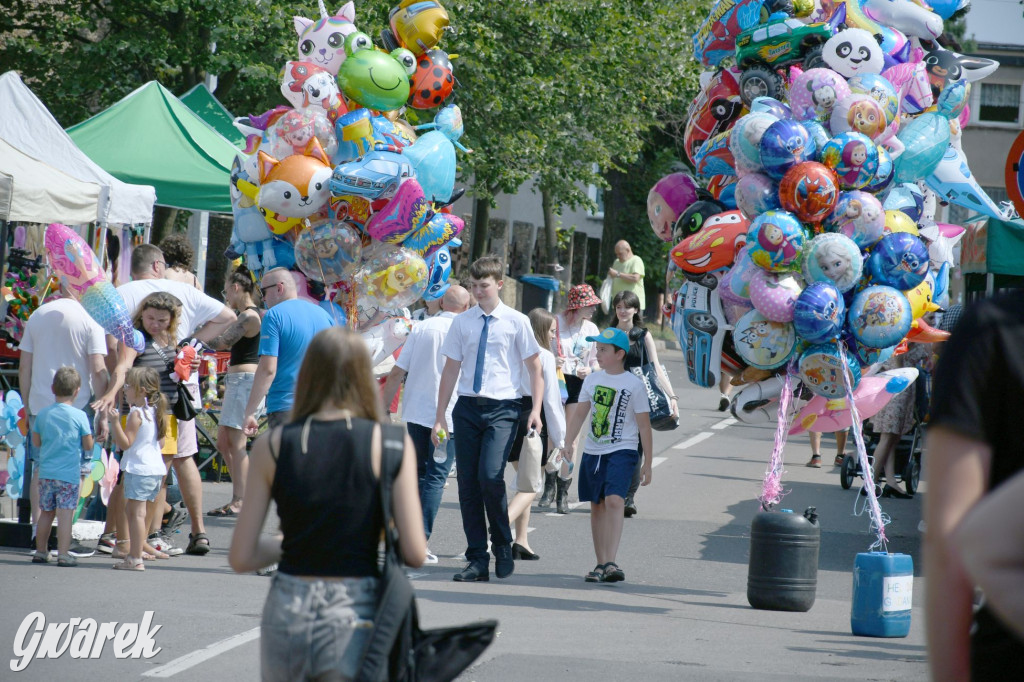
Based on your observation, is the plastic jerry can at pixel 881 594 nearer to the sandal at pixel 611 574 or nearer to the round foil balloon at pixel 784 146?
the sandal at pixel 611 574

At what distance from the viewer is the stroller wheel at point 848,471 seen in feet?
46.4

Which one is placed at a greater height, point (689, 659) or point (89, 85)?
point (89, 85)

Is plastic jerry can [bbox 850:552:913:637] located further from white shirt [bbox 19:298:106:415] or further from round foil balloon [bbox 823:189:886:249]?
white shirt [bbox 19:298:106:415]

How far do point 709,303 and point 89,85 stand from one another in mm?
14498

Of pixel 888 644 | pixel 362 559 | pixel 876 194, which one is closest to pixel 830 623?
pixel 888 644

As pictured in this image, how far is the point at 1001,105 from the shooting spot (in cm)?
4841

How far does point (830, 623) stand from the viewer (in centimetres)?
809

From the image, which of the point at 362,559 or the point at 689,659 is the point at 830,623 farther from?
the point at 362,559

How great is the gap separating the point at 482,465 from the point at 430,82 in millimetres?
3221

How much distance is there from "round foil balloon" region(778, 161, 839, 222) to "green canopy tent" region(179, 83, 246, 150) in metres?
11.5

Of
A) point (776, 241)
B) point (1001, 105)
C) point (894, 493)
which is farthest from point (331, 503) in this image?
point (1001, 105)

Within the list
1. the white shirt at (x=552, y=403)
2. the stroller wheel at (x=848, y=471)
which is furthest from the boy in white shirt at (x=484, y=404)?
the stroller wheel at (x=848, y=471)

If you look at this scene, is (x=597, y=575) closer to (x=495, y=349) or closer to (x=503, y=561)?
(x=503, y=561)

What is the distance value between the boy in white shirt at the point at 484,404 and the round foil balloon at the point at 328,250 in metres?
1.16
